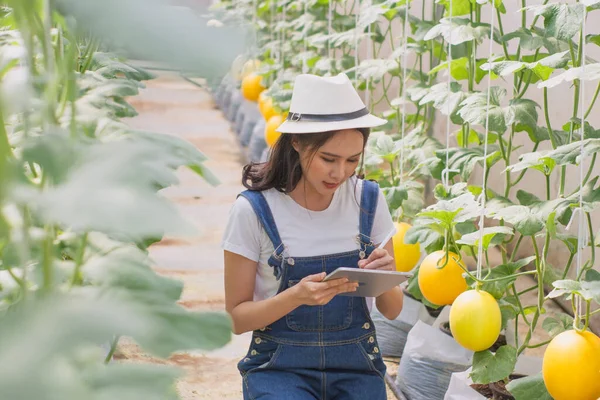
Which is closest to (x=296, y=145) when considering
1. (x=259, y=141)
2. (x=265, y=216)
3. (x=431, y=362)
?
(x=265, y=216)

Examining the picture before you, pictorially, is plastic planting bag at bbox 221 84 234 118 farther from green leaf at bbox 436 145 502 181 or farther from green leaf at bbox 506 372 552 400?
green leaf at bbox 506 372 552 400

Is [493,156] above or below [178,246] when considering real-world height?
above


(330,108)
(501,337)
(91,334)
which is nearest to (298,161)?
(330,108)

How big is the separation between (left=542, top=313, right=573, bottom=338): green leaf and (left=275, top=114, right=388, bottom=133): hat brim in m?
0.67

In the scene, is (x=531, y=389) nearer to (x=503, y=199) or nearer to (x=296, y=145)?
(x=503, y=199)

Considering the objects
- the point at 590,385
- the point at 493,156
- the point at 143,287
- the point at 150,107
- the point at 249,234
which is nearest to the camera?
the point at 143,287

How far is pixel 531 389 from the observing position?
2008 millimetres

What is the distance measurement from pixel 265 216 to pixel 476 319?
1.79ft

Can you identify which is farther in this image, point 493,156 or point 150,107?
point 150,107

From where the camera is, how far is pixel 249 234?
1901mm

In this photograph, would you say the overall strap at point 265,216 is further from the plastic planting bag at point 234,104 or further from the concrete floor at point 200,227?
the plastic planting bag at point 234,104

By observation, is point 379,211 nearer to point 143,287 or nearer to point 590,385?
point 590,385

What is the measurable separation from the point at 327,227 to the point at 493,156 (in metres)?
0.66

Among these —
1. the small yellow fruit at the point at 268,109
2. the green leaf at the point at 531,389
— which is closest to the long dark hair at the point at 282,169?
the green leaf at the point at 531,389
